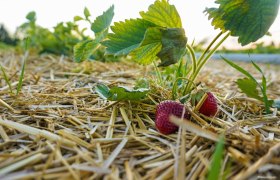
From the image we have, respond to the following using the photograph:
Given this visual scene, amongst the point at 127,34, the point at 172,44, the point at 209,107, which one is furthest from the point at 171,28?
the point at 209,107

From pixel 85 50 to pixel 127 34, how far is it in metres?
0.29

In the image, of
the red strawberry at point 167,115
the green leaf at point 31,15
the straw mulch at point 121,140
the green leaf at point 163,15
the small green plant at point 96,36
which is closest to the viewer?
the straw mulch at point 121,140

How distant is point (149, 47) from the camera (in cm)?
104

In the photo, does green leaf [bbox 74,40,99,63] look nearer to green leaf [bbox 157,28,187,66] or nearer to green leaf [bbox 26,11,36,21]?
green leaf [bbox 157,28,187,66]

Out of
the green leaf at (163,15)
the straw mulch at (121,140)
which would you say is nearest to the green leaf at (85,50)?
the straw mulch at (121,140)

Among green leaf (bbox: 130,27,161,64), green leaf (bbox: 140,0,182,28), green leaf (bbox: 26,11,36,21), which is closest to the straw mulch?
green leaf (bbox: 130,27,161,64)

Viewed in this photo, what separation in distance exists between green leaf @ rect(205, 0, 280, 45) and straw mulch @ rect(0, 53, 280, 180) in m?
0.27

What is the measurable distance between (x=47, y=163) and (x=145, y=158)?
22 cm

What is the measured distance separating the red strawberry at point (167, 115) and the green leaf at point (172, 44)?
127 millimetres

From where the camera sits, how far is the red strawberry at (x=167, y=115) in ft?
2.91

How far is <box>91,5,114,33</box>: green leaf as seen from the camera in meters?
1.23

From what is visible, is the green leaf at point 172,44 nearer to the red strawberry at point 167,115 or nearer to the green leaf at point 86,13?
the red strawberry at point 167,115

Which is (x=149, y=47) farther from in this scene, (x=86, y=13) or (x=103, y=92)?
(x=86, y=13)

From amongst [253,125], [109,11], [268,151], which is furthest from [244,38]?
[109,11]
